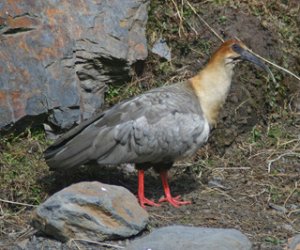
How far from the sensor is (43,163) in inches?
301

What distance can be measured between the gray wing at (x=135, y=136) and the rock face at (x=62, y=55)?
0.69 meters

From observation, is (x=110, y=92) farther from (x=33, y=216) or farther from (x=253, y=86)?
(x=33, y=216)

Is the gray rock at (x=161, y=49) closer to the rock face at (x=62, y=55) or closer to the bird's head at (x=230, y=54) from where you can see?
the rock face at (x=62, y=55)

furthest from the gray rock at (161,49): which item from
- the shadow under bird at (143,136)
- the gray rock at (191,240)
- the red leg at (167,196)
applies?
the gray rock at (191,240)

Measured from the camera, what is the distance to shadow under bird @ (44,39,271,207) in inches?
277

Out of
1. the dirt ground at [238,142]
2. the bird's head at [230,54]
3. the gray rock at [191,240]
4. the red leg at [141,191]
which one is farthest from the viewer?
the bird's head at [230,54]

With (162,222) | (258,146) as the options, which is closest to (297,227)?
(162,222)

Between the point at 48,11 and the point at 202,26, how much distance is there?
1733 mm

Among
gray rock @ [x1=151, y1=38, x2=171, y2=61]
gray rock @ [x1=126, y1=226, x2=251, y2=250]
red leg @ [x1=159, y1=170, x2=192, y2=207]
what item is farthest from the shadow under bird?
gray rock @ [x1=151, y1=38, x2=171, y2=61]

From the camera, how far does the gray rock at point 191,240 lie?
5.79m

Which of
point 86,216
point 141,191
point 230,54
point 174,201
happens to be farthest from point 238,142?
point 86,216

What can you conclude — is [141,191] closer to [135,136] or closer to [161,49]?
[135,136]

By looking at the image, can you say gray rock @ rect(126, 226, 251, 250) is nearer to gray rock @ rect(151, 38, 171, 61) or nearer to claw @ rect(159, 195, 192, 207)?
claw @ rect(159, 195, 192, 207)

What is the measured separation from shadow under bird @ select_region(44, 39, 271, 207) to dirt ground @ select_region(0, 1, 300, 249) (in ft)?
1.15
